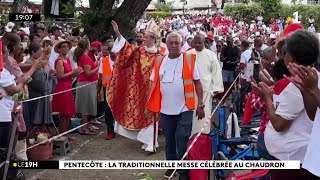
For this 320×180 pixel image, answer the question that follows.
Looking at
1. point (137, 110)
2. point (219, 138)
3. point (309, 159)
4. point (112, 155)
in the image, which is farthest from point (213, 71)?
point (309, 159)

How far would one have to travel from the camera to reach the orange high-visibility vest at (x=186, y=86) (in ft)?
18.7

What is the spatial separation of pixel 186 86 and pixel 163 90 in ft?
0.89

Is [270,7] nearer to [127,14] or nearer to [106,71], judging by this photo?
[127,14]

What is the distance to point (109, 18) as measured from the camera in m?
13.6

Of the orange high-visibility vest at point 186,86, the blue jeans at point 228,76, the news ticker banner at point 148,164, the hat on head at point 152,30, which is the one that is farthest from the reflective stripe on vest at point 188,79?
the blue jeans at point 228,76

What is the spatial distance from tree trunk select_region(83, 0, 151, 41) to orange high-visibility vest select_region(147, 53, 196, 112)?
7.56 metres

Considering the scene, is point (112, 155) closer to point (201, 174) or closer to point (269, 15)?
point (201, 174)

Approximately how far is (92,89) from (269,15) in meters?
36.6

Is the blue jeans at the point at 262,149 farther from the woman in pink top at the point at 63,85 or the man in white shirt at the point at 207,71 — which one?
the woman in pink top at the point at 63,85

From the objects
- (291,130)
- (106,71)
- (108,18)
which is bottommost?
(106,71)

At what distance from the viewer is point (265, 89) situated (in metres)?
3.39

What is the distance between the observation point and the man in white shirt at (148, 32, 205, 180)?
5.68 meters

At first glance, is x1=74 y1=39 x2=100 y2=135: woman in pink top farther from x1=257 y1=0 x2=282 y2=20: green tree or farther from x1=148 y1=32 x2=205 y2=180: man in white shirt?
x1=257 y1=0 x2=282 y2=20: green tree
